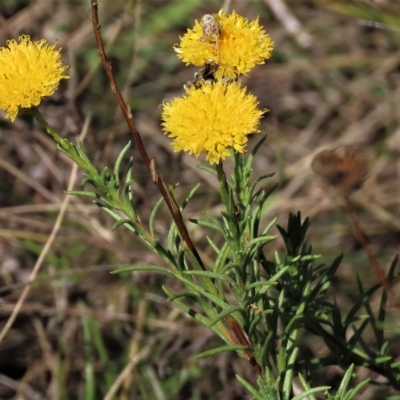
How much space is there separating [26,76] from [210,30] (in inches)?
10.7

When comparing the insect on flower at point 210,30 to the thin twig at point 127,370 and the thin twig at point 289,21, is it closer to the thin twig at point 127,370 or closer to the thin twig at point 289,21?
the thin twig at point 127,370

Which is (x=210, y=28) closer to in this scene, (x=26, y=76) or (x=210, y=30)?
(x=210, y=30)

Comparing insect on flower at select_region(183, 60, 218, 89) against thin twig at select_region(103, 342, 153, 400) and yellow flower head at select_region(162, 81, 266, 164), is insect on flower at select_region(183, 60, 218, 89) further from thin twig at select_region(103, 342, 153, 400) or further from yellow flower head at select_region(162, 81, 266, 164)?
thin twig at select_region(103, 342, 153, 400)

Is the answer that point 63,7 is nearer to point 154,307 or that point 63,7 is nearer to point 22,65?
point 154,307

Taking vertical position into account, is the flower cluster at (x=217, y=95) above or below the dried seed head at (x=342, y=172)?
above

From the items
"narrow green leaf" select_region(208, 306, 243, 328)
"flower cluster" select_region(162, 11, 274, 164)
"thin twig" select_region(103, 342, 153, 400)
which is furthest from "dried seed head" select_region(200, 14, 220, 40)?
"thin twig" select_region(103, 342, 153, 400)

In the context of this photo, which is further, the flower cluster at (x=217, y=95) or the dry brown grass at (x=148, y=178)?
the dry brown grass at (x=148, y=178)

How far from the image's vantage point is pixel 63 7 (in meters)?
3.38

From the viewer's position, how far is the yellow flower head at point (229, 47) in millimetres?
907

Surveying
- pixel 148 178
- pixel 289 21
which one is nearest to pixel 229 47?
pixel 148 178

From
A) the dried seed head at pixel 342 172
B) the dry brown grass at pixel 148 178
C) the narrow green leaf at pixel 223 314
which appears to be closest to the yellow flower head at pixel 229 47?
the narrow green leaf at pixel 223 314

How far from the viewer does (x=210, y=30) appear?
911mm

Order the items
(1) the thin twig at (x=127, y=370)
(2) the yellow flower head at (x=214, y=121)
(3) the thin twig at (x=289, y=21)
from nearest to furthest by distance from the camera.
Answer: (2) the yellow flower head at (x=214, y=121) → (1) the thin twig at (x=127, y=370) → (3) the thin twig at (x=289, y=21)

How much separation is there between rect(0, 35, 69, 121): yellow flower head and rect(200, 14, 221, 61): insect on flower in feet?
0.72
